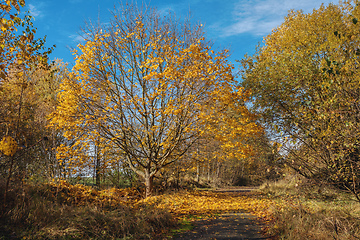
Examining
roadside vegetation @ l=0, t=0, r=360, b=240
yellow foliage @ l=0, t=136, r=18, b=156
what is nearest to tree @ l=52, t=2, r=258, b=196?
roadside vegetation @ l=0, t=0, r=360, b=240

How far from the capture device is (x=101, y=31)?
440 inches

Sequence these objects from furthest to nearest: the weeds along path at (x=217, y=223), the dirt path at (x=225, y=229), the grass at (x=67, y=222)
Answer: the weeds along path at (x=217, y=223) < the dirt path at (x=225, y=229) < the grass at (x=67, y=222)

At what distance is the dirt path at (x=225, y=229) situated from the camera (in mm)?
6156

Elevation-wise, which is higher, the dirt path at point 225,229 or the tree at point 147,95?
the tree at point 147,95

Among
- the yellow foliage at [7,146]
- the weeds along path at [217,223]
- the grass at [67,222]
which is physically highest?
the yellow foliage at [7,146]

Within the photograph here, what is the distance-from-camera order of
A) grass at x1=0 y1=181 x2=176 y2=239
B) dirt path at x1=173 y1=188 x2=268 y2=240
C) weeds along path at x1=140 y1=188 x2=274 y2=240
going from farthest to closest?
weeds along path at x1=140 y1=188 x2=274 y2=240 → dirt path at x1=173 y1=188 x2=268 y2=240 → grass at x1=0 y1=181 x2=176 y2=239

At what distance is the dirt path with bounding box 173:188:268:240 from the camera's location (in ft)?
20.2

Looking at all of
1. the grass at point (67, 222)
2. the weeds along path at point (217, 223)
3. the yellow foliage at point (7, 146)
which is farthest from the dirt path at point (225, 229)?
the yellow foliage at point (7, 146)

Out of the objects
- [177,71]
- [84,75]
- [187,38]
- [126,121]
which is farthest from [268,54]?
[84,75]

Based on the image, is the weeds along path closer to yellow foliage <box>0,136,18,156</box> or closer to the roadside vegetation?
the roadside vegetation

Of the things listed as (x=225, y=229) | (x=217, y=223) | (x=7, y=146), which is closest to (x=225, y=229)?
(x=225, y=229)

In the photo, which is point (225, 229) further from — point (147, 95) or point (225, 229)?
point (147, 95)

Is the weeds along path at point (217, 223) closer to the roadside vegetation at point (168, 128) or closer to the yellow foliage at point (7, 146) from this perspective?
the roadside vegetation at point (168, 128)

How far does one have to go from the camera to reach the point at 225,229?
6.80m
